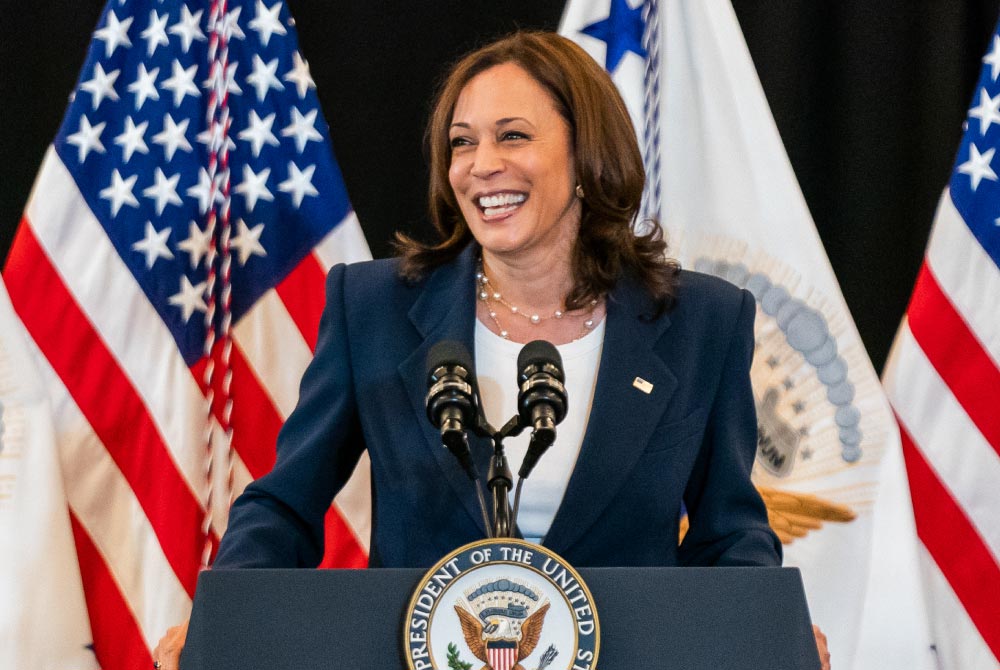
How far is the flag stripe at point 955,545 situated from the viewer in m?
2.63

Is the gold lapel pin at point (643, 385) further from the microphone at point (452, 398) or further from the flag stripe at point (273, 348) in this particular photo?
the flag stripe at point (273, 348)

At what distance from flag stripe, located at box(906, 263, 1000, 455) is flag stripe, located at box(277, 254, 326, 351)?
1.33 m

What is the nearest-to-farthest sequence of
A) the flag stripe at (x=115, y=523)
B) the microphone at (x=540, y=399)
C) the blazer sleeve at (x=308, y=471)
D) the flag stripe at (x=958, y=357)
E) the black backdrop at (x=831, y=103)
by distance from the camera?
the microphone at (x=540, y=399), the blazer sleeve at (x=308, y=471), the flag stripe at (x=115, y=523), the flag stripe at (x=958, y=357), the black backdrop at (x=831, y=103)

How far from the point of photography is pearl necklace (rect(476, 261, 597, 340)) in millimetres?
2033

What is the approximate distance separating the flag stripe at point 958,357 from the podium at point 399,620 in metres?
1.60

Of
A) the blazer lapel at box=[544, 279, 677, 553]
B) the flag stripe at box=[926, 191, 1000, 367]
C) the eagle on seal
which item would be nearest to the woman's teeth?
the blazer lapel at box=[544, 279, 677, 553]

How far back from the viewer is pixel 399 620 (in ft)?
3.94

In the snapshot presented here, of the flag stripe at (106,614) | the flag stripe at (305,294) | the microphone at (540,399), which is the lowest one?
the flag stripe at (106,614)

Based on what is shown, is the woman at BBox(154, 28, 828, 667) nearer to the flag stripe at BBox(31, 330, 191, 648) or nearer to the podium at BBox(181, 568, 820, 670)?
the podium at BBox(181, 568, 820, 670)

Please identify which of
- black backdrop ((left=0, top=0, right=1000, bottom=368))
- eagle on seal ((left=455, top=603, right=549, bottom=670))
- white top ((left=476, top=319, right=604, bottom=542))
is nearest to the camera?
eagle on seal ((left=455, top=603, right=549, bottom=670))

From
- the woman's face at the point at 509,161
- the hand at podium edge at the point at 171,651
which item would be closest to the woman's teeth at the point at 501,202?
the woman's face at the point at 509,161

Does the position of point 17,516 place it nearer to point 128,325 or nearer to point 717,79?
point 128,325

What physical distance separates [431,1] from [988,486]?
5.87 feet

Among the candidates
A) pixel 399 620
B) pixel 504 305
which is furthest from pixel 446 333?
pixel 399 620
